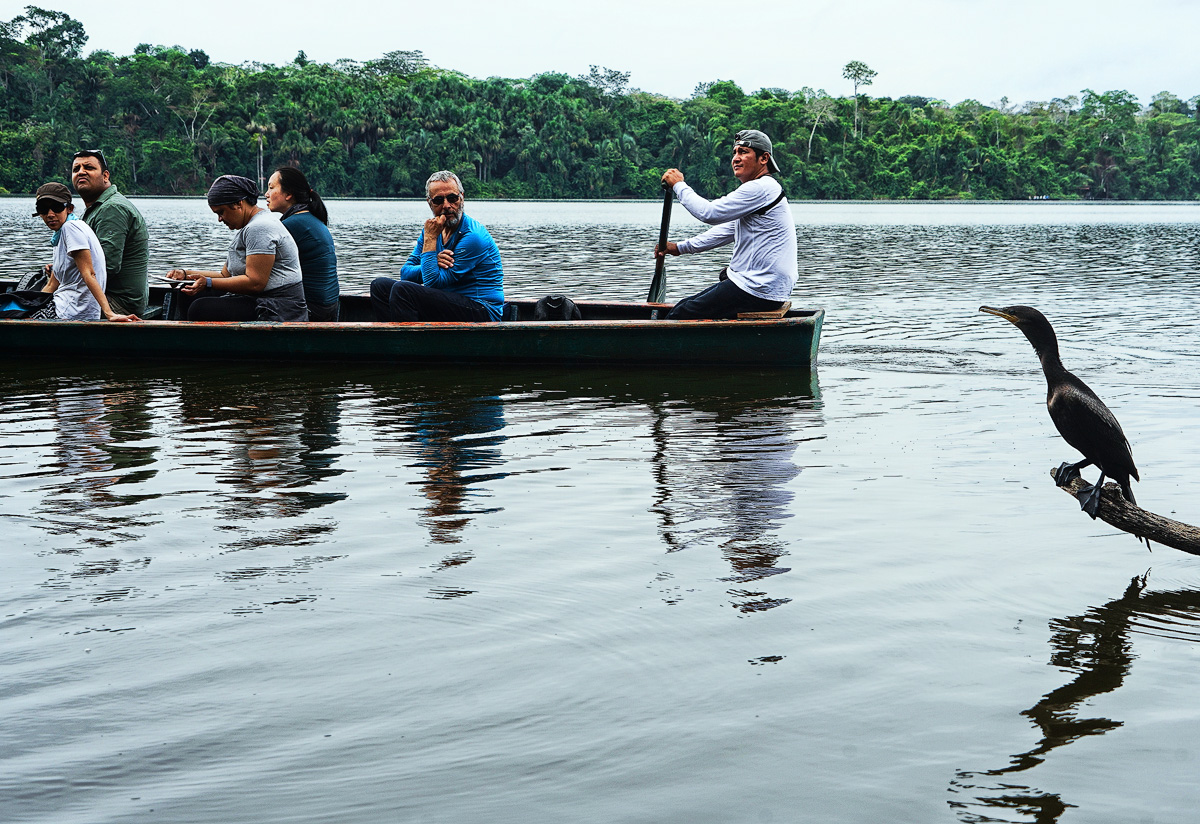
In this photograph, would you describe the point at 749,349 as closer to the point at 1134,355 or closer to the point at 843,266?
the point at 1134,355

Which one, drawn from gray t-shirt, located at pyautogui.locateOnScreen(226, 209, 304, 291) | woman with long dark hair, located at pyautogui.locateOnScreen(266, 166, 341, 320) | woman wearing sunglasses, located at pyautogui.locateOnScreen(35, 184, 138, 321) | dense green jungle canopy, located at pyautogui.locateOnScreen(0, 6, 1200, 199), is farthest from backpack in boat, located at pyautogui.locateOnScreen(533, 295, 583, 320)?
dense green jungle canopy, located at pyautogui.locateOnScreen(0, 6, 1200, 199)

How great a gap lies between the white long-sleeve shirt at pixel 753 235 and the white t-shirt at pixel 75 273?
386 centimetres

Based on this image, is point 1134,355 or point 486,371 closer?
point 486,371

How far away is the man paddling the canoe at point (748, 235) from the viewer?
25.6ft

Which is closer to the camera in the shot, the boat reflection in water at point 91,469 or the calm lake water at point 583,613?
the calm lake water at point 583,613

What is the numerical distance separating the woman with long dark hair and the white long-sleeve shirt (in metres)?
2.40

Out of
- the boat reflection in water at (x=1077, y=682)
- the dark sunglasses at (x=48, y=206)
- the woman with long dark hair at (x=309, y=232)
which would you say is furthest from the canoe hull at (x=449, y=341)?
the boat reflection in water at (x=1077, y=682)

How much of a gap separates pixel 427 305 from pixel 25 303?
122 inches

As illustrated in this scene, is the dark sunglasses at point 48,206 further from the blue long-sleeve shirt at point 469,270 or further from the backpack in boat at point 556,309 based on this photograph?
the backpack in boat at point 556,309

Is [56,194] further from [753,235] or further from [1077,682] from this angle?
[1077,682]

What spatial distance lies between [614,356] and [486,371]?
0.91m

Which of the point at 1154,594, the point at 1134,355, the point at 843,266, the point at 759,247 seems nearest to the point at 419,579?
the point at 1154,594

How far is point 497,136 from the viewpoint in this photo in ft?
282

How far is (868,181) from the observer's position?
3625 inches
